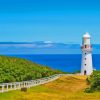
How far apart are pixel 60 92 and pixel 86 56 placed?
97.5ft

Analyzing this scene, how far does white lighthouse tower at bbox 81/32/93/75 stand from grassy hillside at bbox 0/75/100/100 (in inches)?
326

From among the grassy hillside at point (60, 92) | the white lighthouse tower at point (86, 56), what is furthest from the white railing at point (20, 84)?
the white lighthouse tower at point (86, 56)

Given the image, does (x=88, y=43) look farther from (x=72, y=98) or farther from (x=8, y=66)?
(x=72, y=98)

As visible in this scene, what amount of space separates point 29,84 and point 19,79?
6853mm

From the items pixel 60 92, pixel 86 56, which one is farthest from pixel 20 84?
pixel 86 56

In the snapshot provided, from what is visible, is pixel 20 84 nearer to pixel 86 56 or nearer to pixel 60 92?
pixel 60 92

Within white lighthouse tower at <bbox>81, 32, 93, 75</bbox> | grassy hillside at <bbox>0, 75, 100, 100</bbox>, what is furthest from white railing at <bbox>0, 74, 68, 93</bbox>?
white lighthouse tower at <bbox>81, 32, 93, 75</bbox>

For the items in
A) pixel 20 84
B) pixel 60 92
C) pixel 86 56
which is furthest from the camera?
pixel 86 56

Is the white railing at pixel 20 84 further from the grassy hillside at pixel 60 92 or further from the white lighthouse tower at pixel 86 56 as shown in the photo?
the white lighthouse tower at pixel 86 56

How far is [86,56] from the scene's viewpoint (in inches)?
3787

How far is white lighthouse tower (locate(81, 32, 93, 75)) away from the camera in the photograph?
95.6 metres

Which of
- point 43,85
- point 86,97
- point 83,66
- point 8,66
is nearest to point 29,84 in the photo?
point 43,85

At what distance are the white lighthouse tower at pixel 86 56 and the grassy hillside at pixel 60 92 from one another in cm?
827

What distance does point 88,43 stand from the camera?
97062 mm
